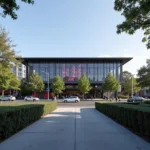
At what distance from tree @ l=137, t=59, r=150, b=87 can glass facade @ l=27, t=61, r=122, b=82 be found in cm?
2726

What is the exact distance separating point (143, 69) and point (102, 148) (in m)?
47.2

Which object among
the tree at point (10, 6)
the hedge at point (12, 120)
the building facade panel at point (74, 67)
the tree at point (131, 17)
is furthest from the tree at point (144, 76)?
the tree at point (10, 6)

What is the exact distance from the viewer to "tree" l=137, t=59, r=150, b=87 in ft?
162

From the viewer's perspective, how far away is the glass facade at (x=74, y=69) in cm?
8062

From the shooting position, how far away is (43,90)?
7969cm

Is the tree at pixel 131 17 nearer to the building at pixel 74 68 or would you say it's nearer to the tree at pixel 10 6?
the tree at pixel 10 6

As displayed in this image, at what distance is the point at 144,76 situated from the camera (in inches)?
2028

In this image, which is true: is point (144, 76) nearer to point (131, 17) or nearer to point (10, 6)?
point (131, 17)

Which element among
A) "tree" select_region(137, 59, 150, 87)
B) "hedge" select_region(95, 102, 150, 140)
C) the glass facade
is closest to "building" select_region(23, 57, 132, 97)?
the glass facade

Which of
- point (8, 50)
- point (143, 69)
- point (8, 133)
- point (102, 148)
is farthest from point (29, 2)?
point (143, 69)

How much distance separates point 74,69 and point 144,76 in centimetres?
3364

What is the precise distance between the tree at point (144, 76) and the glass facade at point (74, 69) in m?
27.3

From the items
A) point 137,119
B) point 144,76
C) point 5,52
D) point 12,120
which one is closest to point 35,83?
point 144,76

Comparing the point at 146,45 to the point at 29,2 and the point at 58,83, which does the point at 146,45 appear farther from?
the point at 58,83
